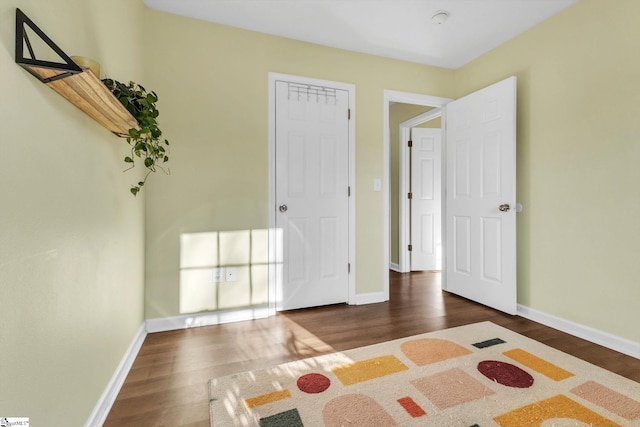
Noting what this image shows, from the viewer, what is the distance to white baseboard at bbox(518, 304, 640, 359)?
80.0 inches

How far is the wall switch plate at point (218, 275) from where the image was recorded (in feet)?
8.48

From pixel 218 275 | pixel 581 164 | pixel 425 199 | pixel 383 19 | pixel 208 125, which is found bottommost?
pixel 218 275

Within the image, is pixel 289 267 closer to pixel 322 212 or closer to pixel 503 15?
pixel 322 212

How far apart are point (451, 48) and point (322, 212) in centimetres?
204

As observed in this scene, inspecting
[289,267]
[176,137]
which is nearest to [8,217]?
[176,137]

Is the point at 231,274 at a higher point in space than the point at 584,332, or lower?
higher

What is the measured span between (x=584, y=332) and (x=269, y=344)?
91.0 inches

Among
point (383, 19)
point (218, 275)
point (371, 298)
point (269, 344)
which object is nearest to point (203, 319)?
point (218, 275)

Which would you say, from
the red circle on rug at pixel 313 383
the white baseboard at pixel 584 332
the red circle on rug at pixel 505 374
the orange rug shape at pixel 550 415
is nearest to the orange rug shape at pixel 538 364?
the red circle on rug at pixel 505 374

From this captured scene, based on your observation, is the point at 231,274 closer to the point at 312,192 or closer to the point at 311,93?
the point at 312,192

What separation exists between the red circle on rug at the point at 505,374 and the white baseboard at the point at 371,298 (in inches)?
52.5

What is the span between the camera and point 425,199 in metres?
4.55

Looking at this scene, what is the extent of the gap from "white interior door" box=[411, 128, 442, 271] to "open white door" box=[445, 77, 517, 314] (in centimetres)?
110

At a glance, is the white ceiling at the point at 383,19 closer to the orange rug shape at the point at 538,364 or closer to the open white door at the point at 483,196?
the open white door at the point at 483,196
